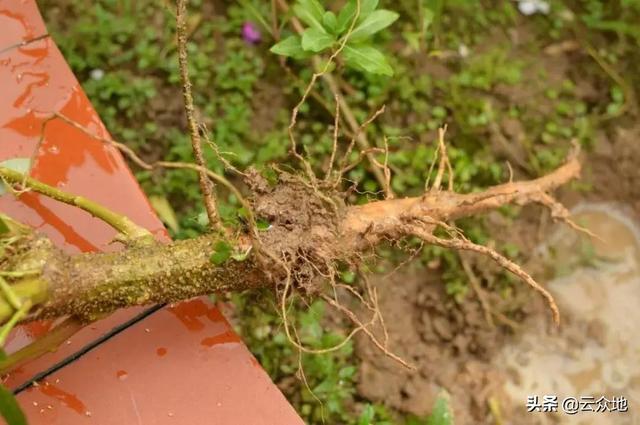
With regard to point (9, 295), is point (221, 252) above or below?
below

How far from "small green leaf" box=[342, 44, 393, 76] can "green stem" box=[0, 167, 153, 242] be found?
0.55 m

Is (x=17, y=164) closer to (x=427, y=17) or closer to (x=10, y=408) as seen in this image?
(x=10, y=408)

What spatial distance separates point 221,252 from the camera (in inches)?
45.5

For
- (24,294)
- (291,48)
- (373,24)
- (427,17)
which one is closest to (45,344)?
(24,294)

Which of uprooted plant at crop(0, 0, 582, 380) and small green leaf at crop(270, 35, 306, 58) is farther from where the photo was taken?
small green leaf at crop(270, 35, 306, 58)

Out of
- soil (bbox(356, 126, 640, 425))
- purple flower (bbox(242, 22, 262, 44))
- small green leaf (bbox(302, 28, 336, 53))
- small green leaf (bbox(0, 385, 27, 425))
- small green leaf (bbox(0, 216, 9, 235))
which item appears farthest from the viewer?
purple flower (bbox(242, 22, 262, 44))

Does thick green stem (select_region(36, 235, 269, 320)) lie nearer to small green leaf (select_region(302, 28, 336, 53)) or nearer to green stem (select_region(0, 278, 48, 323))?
green stem (select_region(0, 278, 48, 323))

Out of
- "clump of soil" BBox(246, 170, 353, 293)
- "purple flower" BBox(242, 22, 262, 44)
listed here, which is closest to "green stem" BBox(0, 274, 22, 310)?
"clump of soil" BBox(246, 170, 353, 293)

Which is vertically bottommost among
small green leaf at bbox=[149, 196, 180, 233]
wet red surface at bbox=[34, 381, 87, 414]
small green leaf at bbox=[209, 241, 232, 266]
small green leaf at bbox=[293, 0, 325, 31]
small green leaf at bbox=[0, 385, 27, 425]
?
small green leaf at bbox=[149, 196, 180, 233]

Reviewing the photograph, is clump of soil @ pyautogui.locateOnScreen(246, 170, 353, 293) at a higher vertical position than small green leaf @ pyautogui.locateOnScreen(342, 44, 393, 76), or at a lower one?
lower

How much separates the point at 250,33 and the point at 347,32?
1.53 ft

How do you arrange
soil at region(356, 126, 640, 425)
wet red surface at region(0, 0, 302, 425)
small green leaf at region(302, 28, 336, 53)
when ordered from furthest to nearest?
soil at region(356, 126, 640, 425), small green leaf at region(302, 28, 336, 53), wet red surface at region(0, 0, 302, 425)

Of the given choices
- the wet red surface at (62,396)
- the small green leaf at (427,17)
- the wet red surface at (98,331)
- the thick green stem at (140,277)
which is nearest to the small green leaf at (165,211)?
the wet red surface at (98,331)

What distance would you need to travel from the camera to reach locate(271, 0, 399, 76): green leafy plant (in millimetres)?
1424
